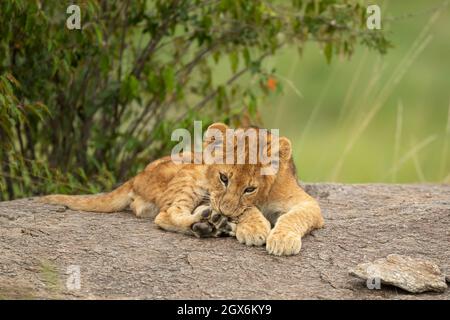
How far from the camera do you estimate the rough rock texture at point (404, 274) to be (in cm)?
511

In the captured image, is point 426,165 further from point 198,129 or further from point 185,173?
point 185,173

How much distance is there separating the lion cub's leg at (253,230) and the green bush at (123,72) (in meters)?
1.87

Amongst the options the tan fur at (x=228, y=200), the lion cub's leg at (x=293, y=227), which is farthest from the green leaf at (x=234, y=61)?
the lion cub's leg at (x=293, y=227)

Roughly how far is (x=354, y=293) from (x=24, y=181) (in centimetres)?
356

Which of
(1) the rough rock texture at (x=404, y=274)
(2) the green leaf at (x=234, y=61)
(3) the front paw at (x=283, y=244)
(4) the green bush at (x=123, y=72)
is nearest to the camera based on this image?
(1) the rough rock texture at (x=404, y=274)

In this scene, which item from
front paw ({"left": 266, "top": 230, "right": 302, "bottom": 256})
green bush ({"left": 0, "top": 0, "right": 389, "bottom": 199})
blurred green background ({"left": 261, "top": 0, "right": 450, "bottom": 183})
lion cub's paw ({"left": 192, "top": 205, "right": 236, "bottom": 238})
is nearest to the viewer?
front paw ({"left": 266, "top": 230, "right": 302, "bottom": 256})

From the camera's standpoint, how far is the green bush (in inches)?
298

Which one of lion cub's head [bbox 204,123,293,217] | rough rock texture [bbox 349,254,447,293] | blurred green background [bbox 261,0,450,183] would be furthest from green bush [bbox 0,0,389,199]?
rough rock texture [bbox 349,254,447,293]

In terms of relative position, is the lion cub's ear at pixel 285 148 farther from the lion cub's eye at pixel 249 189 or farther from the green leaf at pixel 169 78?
the green leaf at pixel 169 78

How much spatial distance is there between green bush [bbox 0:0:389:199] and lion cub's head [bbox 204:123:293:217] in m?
1.52

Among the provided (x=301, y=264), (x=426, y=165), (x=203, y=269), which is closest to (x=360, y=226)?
(x=301, y=264)

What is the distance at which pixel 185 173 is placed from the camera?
641 cm

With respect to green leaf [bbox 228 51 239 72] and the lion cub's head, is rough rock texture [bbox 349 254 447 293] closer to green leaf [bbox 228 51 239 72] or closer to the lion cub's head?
the lion cub's head

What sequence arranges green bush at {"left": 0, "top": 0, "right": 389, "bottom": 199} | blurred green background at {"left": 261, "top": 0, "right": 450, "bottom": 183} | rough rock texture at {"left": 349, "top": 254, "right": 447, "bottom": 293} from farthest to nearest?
blurred green background at {"left": 261, "top": 0, "right": 450, "bottom": 183} → green bush at {"left": 0, "top": 0, "right": 389, "bottom": 199} → rough rock texture at {"left": 349, "top": 254, "right": 447, "bottom": 293}
